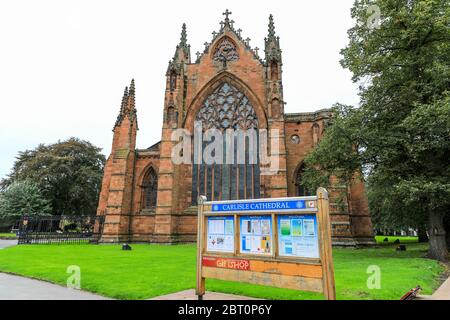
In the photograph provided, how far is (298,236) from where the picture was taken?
5156 mm

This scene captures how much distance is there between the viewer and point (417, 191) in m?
11.0

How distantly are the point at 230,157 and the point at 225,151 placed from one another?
2.24ft

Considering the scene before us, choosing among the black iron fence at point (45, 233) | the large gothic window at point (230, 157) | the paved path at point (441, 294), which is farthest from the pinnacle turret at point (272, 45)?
the paved path at point (441, 294)

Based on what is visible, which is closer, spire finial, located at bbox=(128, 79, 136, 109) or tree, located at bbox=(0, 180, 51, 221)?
spire finial, located at bbox=(128, 79, 136, 109)

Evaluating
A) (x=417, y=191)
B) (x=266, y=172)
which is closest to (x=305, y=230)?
(x=417, y=191)

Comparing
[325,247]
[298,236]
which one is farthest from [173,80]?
[325,247]

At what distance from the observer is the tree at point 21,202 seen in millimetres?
36438

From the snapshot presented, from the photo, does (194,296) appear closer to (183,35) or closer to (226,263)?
(226,263)

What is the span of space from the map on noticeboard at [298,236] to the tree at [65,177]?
42.0 metres

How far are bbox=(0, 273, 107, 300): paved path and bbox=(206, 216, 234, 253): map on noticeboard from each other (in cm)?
243

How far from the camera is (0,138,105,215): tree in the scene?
4203 centimetres

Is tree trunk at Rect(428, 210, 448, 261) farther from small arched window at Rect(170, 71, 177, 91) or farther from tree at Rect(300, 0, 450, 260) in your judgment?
small arched window at Rect(170, 71, 177, 91)

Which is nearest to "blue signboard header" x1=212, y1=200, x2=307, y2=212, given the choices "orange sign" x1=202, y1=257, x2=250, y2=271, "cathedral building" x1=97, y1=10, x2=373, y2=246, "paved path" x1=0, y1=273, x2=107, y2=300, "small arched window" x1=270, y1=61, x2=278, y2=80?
"orange sign" x1=202, y1=257, x2=250, y2=271
